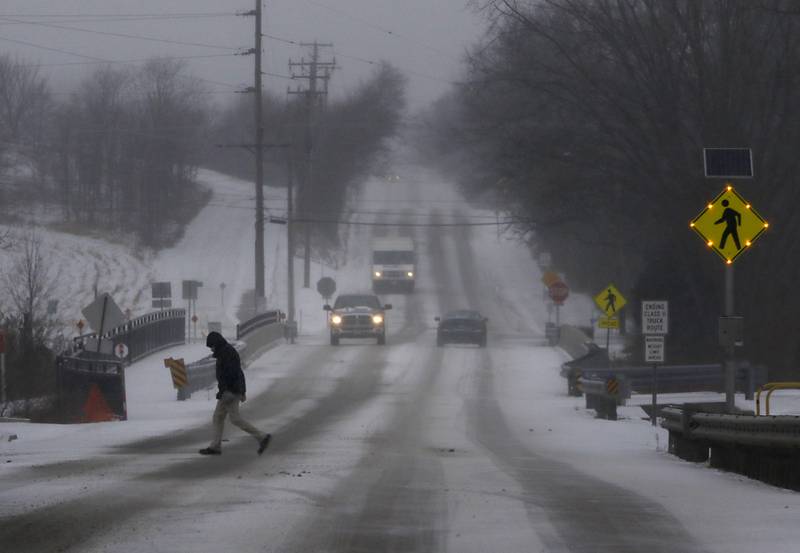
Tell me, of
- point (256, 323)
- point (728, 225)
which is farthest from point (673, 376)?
point (256, 323)

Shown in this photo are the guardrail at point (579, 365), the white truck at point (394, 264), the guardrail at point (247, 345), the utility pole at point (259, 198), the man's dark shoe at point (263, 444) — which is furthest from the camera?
the white truck at point (394, 264)

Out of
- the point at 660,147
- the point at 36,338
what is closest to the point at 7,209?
the point at 36,338

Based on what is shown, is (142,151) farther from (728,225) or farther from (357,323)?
(728,225)

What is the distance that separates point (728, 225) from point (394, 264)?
212 feet

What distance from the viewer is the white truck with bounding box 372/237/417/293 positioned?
83.6m

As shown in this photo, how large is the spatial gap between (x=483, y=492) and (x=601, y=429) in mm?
11844

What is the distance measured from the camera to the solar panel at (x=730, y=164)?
20.7 m

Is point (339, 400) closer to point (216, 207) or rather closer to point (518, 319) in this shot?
point (518, 319)

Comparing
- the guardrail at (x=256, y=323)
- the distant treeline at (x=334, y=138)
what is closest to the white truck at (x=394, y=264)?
the distant treeline at (x=334, y=138)

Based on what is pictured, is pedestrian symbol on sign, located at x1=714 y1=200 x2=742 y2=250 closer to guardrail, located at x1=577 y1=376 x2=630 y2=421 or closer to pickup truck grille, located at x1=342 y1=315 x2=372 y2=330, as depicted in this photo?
guardrail, located at x1=577 y1=376 x2=630 y2=421

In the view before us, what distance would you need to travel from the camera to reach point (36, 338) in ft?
131

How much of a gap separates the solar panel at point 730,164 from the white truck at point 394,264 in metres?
62.9

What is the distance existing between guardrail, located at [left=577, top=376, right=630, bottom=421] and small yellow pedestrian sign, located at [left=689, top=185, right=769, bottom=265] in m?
8.52

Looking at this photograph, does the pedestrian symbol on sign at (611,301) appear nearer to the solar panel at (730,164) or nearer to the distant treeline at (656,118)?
the distant treeline at (656,118)
